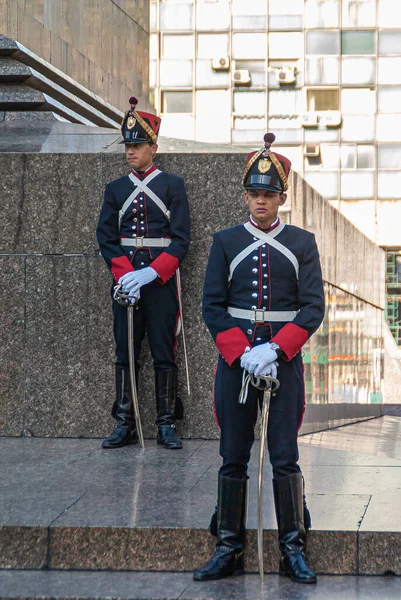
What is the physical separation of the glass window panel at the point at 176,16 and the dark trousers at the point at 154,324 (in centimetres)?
3390

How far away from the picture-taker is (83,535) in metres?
5.17

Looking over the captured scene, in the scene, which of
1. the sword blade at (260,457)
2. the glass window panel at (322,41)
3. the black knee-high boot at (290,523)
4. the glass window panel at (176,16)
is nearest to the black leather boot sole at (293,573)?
the black knee-high boot at (290,523)

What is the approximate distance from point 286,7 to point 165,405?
111 ft

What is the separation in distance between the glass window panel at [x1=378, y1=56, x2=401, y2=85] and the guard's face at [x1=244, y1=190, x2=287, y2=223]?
34787mm

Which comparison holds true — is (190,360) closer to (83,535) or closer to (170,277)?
(170,277)

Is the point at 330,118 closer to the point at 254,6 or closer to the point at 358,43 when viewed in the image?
the point at 358,43

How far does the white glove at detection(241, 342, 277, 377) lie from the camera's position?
488 centimetres

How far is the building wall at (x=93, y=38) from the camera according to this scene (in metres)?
9.56

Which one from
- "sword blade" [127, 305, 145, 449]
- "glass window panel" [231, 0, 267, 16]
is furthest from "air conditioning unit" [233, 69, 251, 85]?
"sword blade" [127, 305, 145, 449]

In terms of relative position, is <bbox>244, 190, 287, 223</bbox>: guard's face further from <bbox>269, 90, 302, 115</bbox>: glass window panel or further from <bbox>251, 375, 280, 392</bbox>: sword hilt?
<bbox>269, 90, 302, 115</bbox>: glass window panel

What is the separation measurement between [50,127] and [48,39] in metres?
1.43

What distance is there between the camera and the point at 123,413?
7.32 metres

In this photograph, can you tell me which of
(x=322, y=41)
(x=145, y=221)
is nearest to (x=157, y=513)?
(x=145, y=221)

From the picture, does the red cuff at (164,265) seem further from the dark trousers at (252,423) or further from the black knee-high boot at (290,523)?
the black knee-high boot at (290,523)
